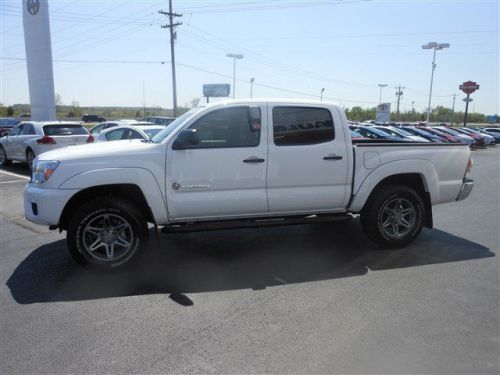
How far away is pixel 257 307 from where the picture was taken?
3998mm

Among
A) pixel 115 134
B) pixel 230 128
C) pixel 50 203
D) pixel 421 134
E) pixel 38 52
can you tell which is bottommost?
pixel 421 134

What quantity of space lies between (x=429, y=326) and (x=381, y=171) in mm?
2410

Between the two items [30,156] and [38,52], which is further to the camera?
[38,52]

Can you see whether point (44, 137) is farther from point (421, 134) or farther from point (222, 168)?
point (421, 134)

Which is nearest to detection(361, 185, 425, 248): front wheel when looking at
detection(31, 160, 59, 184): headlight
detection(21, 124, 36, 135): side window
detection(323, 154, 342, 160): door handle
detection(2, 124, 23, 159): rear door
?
detection(323, 154, 342, 160): door handle

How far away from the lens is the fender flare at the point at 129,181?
15.1 feet

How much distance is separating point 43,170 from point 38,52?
26448mm

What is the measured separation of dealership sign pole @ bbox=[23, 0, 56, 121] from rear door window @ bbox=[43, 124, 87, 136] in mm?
16544

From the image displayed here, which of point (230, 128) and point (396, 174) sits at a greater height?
point (230, 128)

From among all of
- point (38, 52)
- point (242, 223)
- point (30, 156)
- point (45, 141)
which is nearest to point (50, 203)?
point (242, 223)

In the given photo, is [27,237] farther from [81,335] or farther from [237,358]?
[237,358]

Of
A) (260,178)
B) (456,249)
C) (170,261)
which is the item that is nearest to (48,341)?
(170,261)

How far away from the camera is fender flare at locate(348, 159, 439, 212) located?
5.51 metres

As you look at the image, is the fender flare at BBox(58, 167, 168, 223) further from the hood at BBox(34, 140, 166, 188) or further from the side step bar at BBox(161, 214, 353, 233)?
the side step bar at BBox(161, 214, 353, 233)
